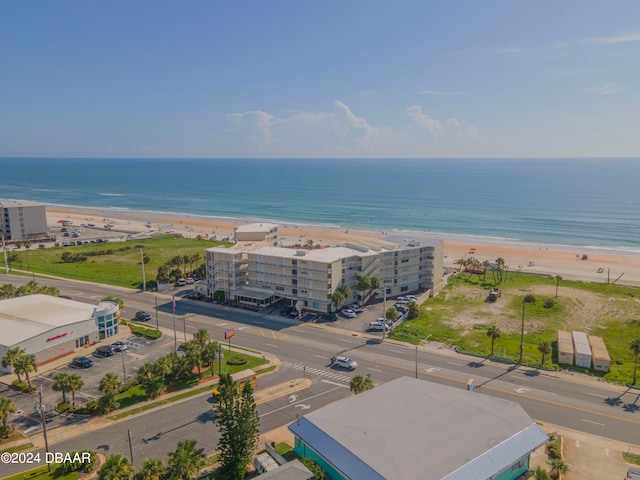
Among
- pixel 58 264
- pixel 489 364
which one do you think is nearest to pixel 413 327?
pixel 489 364

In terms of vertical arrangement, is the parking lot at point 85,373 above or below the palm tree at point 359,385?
below

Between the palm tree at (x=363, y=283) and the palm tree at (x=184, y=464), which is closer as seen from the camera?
the palm tree at (x=184, y=464)

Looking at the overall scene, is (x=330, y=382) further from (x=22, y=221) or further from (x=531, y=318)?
(x=22, y=221)

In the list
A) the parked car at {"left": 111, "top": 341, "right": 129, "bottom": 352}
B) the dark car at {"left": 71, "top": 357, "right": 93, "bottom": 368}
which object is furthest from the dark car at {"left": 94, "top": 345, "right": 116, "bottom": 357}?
the dark car at {"left": 71, "top": 357, "right": 93, "bottom": 368}

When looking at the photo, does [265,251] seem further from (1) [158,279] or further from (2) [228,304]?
(1) [158,279]

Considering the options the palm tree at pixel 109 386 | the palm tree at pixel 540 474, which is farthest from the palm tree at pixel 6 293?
the palm tree at pixel 540 474

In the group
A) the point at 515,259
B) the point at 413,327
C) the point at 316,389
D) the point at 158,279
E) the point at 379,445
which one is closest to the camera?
the point at 379,445

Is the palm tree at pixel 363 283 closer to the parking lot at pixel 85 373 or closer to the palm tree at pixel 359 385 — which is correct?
the parking lot at pixel 85 373
